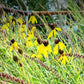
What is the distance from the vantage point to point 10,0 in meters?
5.38

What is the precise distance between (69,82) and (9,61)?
80 centimetres

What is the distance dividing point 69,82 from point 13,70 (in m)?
0.54

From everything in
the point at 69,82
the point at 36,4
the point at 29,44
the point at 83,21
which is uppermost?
the point at 36,4

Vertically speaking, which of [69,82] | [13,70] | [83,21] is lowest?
[69,82]

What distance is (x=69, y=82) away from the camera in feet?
5.67

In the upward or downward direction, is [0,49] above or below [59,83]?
above

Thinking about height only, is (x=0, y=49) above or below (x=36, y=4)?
below

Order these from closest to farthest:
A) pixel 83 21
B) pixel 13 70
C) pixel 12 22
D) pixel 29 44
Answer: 1. pixel 13 70
2. pixel 29 44
3. pixel 83 21
4. pixel 12 22

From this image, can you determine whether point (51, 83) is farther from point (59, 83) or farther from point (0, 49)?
point (0, 49)

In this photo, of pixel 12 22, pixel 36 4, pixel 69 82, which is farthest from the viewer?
pixel 36 4

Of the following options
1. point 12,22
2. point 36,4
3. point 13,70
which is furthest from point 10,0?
point 13,70

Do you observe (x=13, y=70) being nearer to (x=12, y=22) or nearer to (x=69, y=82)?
(x=69, y=82)

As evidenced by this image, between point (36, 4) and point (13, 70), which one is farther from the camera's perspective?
point (36, 4)

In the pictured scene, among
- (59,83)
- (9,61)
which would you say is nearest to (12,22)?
(9,61)
